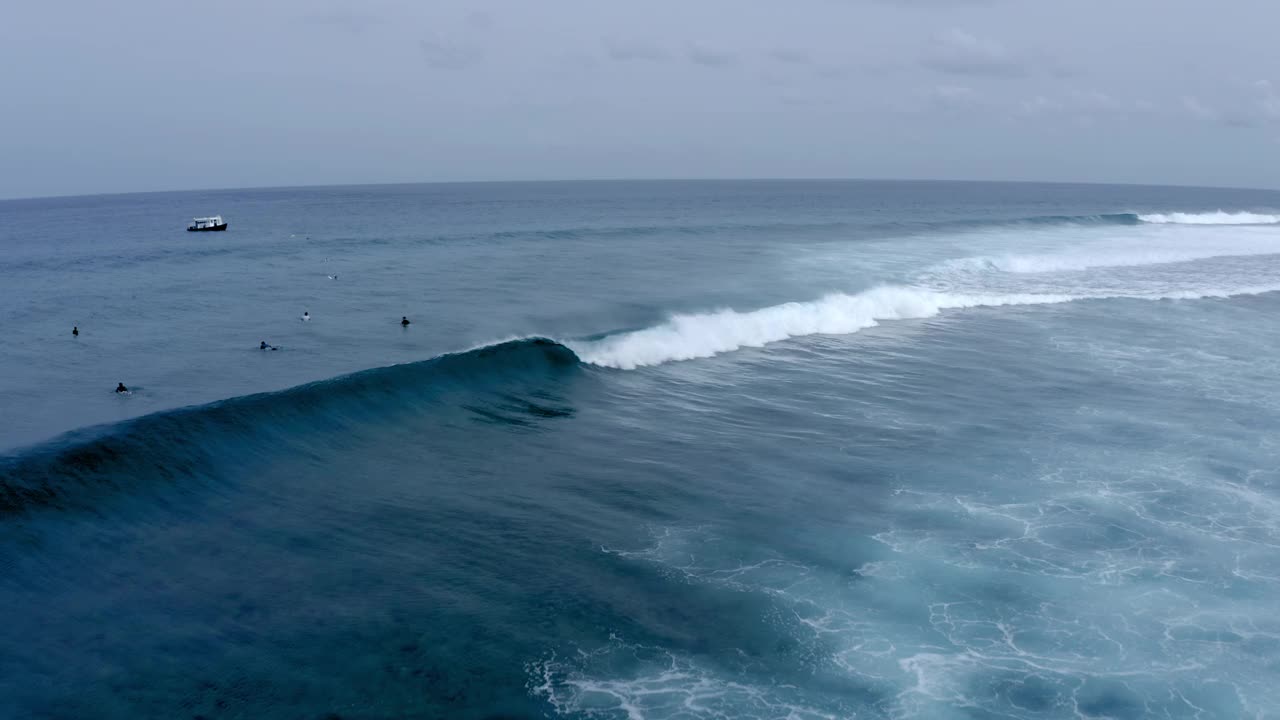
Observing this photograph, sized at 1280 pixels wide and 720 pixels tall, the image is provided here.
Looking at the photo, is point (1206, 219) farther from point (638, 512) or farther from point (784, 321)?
point (638, 512)

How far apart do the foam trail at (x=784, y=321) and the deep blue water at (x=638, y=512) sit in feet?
0.83

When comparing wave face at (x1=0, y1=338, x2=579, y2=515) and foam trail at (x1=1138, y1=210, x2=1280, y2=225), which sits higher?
foam trail at (x1=1138, y1=210, x2=1280, y2=225)

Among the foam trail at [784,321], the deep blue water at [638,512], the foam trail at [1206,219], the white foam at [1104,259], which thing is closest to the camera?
the deep blue water at [638,512]

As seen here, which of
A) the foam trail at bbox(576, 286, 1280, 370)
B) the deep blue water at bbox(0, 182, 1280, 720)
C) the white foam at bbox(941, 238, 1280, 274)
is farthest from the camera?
the white foam at bbox(941, 238, 1280, 274)

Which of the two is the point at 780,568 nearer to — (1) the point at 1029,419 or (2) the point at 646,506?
(2) the point at 646,506

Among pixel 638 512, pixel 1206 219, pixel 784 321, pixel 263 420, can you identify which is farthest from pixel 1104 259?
pixel 263 420

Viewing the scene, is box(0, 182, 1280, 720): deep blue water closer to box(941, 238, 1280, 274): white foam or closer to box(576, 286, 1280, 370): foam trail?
box(576, 286, 1280, 370): foam trail

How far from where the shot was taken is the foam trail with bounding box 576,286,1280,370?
124 feet

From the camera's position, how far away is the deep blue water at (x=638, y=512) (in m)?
15.3

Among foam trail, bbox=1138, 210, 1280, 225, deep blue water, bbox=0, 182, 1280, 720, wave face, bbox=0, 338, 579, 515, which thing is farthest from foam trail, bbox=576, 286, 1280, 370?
foam trail, bbox=1138, 210, 1280, 225

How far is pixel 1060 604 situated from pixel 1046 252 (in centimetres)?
6659

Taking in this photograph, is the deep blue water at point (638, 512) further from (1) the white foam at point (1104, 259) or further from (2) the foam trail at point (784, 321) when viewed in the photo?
(1) the white foam at point (1104, 259)

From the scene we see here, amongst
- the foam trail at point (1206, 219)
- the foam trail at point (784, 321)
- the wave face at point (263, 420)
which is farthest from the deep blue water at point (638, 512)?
the foam trail at point (1206, 219)

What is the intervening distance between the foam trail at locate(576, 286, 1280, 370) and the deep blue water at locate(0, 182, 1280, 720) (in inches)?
9.9
